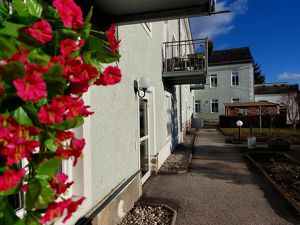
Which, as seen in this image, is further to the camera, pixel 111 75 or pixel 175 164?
pixel 175 164

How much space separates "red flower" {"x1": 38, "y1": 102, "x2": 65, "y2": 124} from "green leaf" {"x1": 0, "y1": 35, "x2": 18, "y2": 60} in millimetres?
193

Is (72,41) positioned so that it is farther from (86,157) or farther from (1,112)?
(86,157)

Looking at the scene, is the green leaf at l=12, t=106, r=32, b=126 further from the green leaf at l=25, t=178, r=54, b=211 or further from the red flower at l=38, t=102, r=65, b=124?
the green leaf at l=25, t=178, r=54, b=211

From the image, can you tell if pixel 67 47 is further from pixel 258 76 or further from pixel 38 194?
pixel 258 76

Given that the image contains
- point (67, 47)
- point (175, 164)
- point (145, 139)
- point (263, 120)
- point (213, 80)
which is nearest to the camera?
point (67, 47)

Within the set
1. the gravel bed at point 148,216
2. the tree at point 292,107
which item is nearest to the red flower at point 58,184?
the gravel bed at point 148,216

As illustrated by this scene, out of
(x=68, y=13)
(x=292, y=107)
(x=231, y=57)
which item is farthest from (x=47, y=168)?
(x=231, y=57)

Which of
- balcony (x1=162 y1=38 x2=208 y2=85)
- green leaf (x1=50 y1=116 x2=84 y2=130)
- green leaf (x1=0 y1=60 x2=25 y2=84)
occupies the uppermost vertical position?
balcony (x1=162 y1=38 x2=208 y2=85)

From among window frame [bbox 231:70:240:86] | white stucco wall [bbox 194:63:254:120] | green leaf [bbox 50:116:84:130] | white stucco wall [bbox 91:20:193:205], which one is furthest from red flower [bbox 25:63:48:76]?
window frame [bbox 231:70:240:86]

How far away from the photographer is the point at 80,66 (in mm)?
927

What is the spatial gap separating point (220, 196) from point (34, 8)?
16.9ft

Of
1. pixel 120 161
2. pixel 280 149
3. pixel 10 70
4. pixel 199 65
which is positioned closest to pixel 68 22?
pixel 10 70

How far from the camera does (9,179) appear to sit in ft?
2.69

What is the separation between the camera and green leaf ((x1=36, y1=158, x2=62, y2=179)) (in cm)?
89
